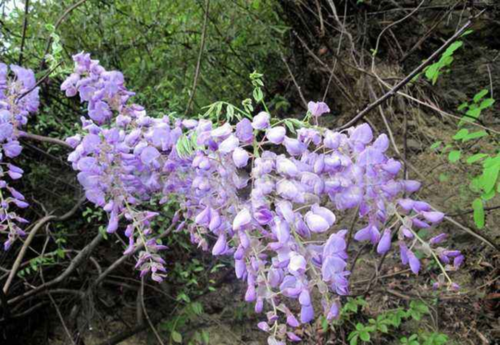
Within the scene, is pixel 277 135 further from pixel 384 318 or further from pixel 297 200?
pixel 384 318

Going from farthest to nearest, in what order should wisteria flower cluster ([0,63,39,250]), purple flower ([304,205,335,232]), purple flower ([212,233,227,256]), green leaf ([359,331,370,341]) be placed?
green leaf ([359,331,370,341]) < wisteria flower cluster ([0,63,39,250]) < purple flower ([212,233,227,256]) < purple flower ([304,205,335,232])

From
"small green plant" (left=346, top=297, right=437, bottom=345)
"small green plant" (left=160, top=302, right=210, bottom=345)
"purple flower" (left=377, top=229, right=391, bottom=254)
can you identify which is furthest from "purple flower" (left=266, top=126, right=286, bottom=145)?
"small green plant" (left=160, top=302, right=210, bottom=345)

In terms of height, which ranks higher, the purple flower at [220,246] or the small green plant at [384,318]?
the purple flower at [220,246]

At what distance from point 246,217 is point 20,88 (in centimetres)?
90

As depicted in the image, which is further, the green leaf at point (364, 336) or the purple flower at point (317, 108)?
the green leaf at point (364, 336)

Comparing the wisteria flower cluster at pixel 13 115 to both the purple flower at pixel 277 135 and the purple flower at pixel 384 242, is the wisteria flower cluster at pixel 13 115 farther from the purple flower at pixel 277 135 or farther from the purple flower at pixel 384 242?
the purple flower at pixel 384 242

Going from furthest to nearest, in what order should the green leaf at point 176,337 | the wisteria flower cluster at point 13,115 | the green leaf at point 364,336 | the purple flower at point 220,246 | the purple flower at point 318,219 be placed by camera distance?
the green leaf at point 176,337 → the green leaf at point 364,336 → the wisteria flower cluster at point 13,115 → the purple flower at point 220,246 → the purple flower at point 318,219

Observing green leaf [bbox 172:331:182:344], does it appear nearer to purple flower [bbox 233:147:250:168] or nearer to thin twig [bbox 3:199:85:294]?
thin twig [bbox 3:199:85:294]

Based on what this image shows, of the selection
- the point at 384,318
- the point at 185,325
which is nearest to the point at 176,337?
the point at 185,325

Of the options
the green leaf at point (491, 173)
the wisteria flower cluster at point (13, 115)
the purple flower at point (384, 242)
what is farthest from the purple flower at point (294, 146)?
the wisteria flower cluster at point (13, 115)

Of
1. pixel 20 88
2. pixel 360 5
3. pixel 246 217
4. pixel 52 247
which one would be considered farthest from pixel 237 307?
pixel 360 5

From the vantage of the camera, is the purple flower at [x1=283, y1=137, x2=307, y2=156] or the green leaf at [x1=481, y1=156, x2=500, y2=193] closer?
the purple flower at [x1=283, y1=137, x2=307, y2=156]

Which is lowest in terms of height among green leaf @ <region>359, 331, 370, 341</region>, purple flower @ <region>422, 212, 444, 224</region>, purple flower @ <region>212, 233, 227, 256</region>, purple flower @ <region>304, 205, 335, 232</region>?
green leaf @ <region>359, 331, 370, 341</region>

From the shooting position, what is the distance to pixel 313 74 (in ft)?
8.91
